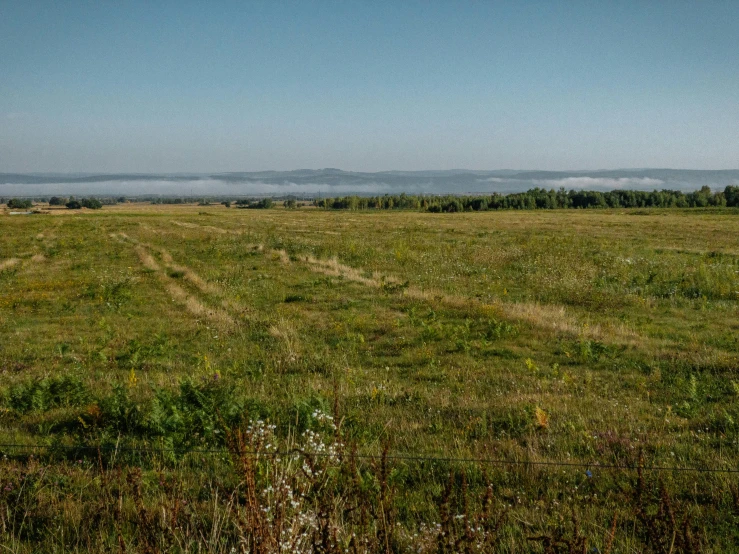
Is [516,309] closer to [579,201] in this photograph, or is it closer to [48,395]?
[48,395]

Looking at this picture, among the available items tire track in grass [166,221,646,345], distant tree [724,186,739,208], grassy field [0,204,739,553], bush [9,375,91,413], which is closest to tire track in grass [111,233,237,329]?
grassy field [0,204,739,553]

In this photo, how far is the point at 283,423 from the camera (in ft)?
24.6

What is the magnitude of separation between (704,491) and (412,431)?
3485 millimetres

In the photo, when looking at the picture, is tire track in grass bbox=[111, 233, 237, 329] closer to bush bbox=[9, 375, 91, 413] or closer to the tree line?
bush bbox=[9, 375, 91, 413]

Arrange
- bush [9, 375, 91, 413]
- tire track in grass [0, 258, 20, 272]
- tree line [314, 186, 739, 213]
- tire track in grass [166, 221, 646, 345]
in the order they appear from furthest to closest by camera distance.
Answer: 1. tree line [314, 186, 739, 213]
2. tire track in grass [0, 258, 20, 272]
3. tire track in grass [166, 221, 646, 345]
4. bush [9, 375, 91, 413]

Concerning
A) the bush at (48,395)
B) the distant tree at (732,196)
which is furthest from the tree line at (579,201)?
the bush at (48,395)

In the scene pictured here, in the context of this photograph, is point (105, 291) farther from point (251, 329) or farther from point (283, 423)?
point (283, 423)

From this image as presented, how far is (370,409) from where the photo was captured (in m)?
8.23

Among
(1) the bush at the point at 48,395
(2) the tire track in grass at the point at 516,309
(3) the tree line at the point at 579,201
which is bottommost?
(1) the bush at the point at 48,395

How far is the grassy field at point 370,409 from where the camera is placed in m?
4.35

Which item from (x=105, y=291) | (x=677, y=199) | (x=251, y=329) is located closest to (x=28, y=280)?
(x=105, y=291)

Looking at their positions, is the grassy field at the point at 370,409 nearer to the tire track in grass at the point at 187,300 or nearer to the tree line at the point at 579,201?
the tire track in grass at the point at 187,300

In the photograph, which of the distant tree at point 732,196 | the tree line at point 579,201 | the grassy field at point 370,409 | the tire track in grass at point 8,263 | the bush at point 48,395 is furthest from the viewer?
the tree line at point 579,201

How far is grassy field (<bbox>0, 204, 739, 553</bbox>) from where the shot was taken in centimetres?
435
